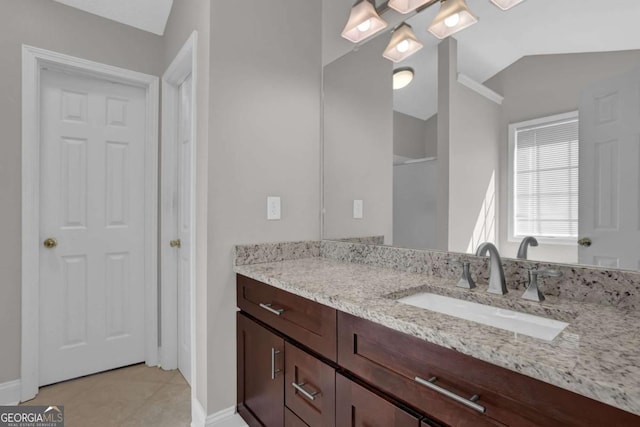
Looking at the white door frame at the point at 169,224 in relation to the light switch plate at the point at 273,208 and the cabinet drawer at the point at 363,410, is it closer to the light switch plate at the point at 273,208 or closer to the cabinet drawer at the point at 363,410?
the light switch plate at the point at 273,208

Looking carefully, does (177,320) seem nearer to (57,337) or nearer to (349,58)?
Result: (57,337)

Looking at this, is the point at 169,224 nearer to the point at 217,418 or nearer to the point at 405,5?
the point at 217,418

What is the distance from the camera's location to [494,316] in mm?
1002

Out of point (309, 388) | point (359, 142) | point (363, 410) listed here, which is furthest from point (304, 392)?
point (359, 142)

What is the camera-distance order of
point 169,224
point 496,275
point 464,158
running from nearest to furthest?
1. point 496,275
2. point 464,158
3. point 169,224

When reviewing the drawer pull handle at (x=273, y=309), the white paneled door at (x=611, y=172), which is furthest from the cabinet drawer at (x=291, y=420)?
the white paneled door at (x=611, y=172)

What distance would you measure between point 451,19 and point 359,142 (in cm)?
71

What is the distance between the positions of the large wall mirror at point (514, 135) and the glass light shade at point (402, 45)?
1.1 inches

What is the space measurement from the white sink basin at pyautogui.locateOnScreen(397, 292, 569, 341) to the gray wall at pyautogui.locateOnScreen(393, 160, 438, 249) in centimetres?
32

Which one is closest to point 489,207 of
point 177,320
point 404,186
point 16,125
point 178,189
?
point 404,186

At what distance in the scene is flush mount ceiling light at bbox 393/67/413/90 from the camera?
1558mm

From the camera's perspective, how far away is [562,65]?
108 cm

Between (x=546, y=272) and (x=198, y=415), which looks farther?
(x=198, y=415)

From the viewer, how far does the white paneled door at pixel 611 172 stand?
36.5 inches
